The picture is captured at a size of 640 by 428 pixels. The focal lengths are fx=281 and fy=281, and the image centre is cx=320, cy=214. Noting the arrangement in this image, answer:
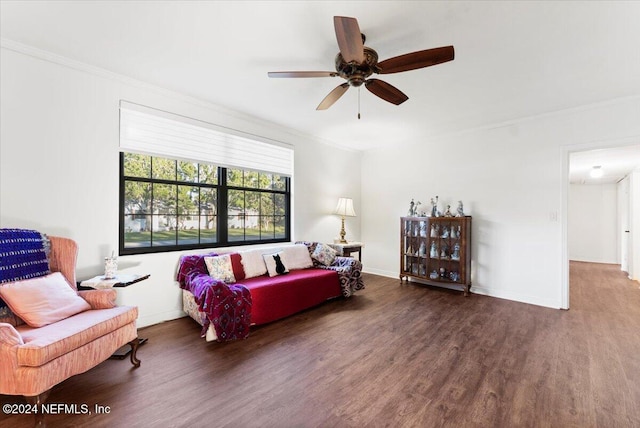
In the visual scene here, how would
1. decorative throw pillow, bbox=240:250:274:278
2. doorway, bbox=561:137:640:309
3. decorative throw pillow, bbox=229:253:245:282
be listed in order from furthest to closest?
doorway, bbox=561:137:640:309
decorative throw pillow, bbox=240:250:274:278
decorative throw pillow, bbox=229:253:245:282

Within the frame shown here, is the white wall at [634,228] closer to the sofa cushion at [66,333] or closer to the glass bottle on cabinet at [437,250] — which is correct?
the glass bottle on cabinet at [437,250]

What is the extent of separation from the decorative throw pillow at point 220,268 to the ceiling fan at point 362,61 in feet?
6.74

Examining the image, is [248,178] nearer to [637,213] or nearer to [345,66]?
[345,66]

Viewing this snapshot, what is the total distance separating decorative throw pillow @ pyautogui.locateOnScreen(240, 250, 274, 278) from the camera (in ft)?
11.2

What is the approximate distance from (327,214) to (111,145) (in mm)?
3290

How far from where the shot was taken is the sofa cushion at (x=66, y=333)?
1560mm

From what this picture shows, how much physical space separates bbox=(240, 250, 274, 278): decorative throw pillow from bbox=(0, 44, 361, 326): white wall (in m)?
0.78

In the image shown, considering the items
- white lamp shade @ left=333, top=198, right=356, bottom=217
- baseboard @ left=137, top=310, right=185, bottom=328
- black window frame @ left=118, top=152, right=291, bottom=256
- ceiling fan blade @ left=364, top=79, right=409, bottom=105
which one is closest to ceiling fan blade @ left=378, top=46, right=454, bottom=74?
ceiling fan blade @ left=364, top=79, right=409, bottom=105

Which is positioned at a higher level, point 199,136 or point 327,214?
point 199,136

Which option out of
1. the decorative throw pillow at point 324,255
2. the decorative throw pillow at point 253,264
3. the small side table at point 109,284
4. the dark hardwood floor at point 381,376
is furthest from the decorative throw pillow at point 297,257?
the small side table at point 109,284

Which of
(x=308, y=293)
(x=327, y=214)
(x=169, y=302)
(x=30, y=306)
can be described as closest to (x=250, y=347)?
(x=308, y=293)

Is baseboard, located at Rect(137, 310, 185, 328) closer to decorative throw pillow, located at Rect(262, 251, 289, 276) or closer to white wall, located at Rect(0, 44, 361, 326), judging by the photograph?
white wall, located at Rect(0, 44, 361, 326)

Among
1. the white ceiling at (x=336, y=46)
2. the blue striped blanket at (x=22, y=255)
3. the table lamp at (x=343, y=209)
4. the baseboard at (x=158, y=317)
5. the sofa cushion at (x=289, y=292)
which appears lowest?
the baseboard at (x=158, y=317)

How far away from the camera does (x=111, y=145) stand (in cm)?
282
